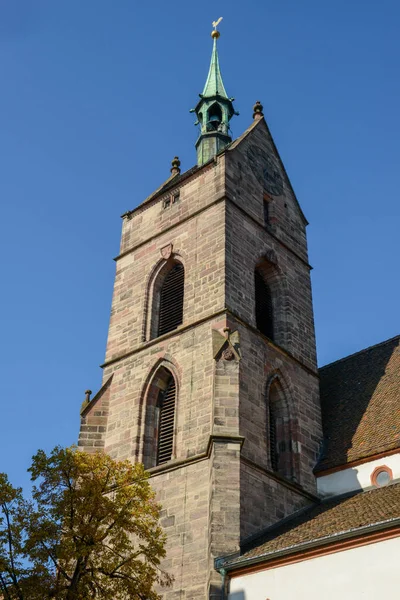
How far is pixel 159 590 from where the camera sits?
14625 mm

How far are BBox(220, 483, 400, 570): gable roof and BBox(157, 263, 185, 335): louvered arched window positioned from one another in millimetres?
5829

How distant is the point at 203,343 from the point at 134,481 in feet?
17.3

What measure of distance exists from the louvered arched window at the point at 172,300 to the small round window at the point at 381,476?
5975 millimetres

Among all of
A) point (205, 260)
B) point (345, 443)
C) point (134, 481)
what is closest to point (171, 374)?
point (205, 260)

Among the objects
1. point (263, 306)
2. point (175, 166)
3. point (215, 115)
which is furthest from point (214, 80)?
point (263, 306)

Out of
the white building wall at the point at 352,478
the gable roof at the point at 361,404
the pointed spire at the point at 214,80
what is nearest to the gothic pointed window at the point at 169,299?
the gable roof at the point at 361,404

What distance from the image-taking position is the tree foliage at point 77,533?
11523 mm

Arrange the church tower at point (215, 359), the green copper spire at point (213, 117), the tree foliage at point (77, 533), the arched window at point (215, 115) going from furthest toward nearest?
the arched window at point (215, 115), the green copper spire at point (213, 117), the church tower at point (215, 359), the tree foliage at point (77, 533)

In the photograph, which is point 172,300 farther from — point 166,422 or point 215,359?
point 215,359

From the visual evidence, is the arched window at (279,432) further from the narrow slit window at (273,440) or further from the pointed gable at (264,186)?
the pointed gable at (264,186)

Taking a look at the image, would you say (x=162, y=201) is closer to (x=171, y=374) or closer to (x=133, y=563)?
(x=171, y=374)

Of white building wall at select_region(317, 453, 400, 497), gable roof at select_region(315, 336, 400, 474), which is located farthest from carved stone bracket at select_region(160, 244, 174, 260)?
white building wall at select_region(317, 453, 400, 497)

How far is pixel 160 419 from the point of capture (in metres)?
18.1

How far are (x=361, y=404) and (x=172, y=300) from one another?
5476 mm
